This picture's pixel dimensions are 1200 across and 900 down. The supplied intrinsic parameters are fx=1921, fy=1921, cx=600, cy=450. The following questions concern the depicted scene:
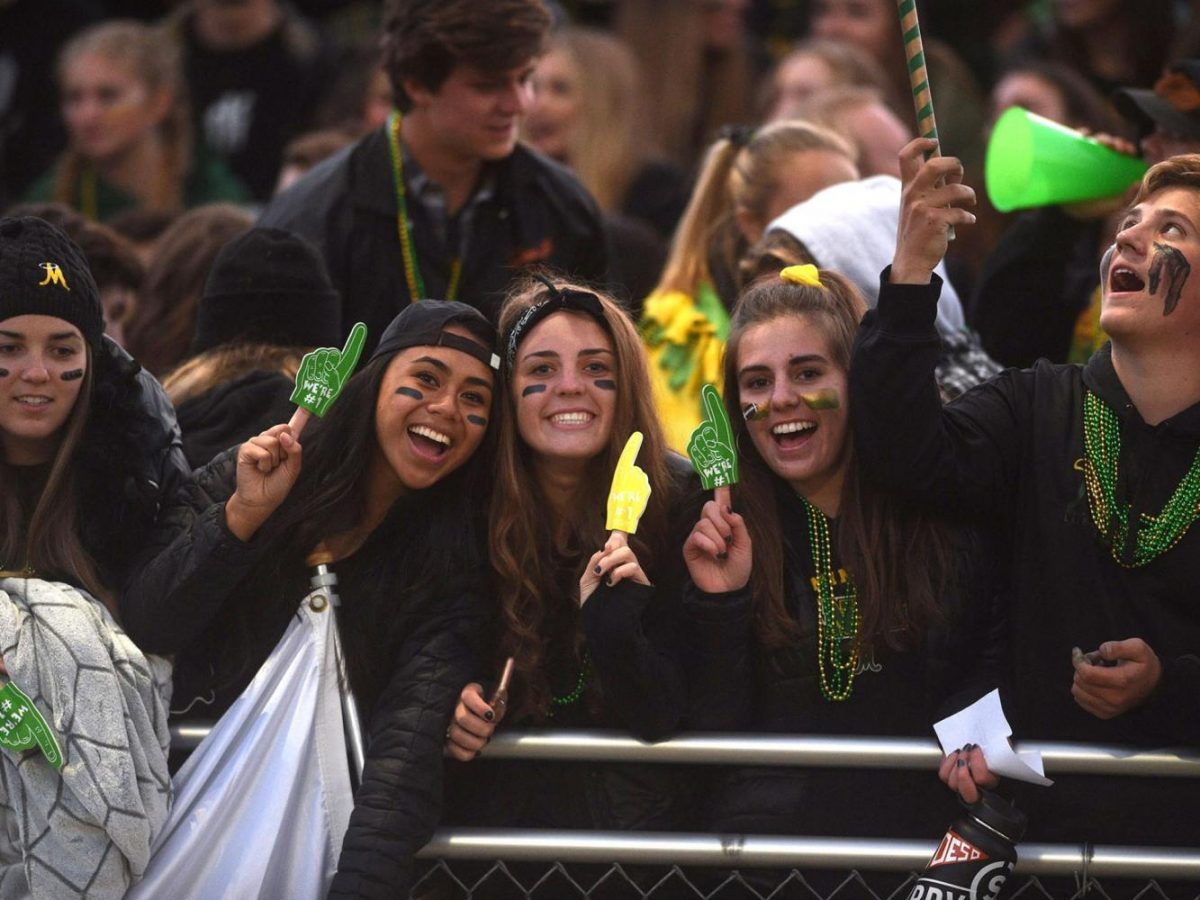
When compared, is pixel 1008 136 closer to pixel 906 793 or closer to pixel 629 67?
pixel 906 793

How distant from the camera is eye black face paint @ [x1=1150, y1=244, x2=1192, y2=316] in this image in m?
3.89

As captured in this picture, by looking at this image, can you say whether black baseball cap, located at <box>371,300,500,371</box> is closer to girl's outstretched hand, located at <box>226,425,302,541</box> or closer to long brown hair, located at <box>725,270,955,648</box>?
girl's outstretched hand, located at <box>226,425,302,541</box>

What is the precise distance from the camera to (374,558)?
4102mm

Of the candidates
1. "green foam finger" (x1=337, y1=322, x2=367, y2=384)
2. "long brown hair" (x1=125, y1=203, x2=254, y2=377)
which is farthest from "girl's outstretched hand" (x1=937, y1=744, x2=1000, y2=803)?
"long brown hair" (x1=125, y1=203, x2=254, y2=377)

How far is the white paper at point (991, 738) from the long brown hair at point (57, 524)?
171cm

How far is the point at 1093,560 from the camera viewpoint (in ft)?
12.7

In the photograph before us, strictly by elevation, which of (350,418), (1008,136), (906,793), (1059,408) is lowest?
(906,793)

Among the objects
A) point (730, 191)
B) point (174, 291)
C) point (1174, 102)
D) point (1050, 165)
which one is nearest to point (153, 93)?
point (174, 291)

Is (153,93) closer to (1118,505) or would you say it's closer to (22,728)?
(22,728)

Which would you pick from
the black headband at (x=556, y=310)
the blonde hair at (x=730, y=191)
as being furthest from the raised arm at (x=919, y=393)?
the blonde hair at (x=730, y=191)

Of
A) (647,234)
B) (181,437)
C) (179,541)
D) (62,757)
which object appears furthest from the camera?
(647,234)

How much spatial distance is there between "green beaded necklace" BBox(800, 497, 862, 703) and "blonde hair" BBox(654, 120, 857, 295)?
1.67 meters

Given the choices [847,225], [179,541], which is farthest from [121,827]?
[847,225]

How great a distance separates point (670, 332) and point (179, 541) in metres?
1.87
